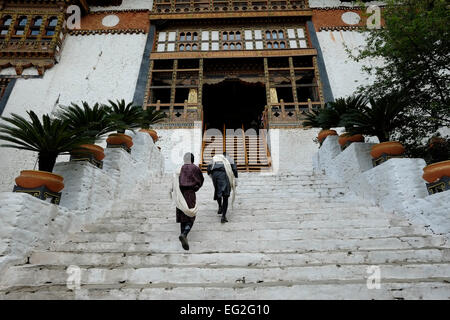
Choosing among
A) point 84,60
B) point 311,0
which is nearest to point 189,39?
point 84,60

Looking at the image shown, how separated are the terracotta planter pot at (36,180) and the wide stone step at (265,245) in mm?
736

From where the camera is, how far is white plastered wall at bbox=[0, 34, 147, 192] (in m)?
10.8

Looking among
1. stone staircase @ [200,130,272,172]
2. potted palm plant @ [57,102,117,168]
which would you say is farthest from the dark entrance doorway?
potted palm plant @ [57,102,117,168]

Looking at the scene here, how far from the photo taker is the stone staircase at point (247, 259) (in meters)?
2.01

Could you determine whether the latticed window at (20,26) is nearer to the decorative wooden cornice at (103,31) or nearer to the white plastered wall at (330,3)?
the decorative wooden cornice at (103,31)

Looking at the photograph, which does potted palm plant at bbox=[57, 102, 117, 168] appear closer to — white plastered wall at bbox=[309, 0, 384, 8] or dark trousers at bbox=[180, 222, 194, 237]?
dark trousers at bbox=[180, 222, 194, 237]

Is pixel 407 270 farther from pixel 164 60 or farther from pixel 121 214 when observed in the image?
pixel 164 60

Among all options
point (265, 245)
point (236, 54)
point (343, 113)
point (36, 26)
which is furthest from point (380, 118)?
point (36, 26)

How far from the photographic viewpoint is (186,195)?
3.18 metres

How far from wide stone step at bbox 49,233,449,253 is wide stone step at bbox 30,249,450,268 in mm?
185

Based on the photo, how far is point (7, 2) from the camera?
12969 millimetres

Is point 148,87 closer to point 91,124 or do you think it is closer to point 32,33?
point 32,33

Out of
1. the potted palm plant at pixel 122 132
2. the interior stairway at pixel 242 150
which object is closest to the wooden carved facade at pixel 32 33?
the interior stairway at pixel 242 150

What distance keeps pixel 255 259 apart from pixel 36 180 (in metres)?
2.73
